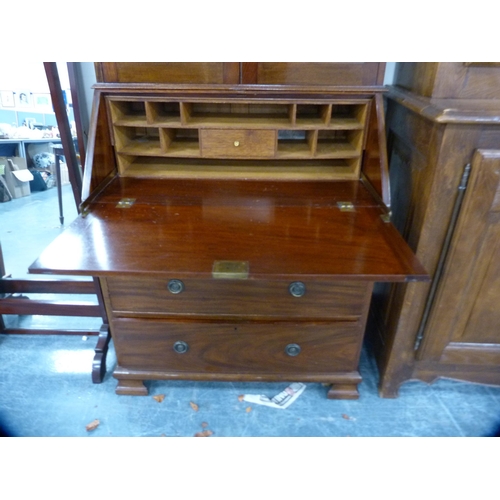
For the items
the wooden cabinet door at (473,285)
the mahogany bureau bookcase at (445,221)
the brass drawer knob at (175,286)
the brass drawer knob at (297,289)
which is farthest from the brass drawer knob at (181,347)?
the wooden cabinet door at (473,285)

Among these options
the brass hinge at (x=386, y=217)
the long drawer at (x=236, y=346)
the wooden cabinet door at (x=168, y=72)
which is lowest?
the long drawer at (x=236, y=346)

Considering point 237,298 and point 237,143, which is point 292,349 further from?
point 237,143

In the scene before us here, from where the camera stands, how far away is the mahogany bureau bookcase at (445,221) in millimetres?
1155

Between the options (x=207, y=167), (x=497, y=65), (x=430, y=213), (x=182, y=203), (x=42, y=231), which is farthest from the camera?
(x=42, y=231)

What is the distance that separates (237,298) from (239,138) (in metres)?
0.64

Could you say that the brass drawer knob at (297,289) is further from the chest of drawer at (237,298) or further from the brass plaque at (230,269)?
the brass plaque at (230,269)

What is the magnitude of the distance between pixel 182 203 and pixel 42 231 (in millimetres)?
1371

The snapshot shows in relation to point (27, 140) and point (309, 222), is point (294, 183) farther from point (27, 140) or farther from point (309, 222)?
point (27, 140)

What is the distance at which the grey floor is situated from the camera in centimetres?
148

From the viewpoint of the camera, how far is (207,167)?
1.62 m

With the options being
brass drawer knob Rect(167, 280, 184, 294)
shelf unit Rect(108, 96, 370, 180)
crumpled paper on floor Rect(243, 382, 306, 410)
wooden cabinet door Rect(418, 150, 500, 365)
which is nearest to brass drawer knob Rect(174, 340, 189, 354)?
brass drawer knob Rect(167, 280, 184, 294)

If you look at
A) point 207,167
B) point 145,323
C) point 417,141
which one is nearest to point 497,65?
point 417,141

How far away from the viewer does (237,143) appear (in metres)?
1.48

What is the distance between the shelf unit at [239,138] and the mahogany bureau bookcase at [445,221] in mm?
215
